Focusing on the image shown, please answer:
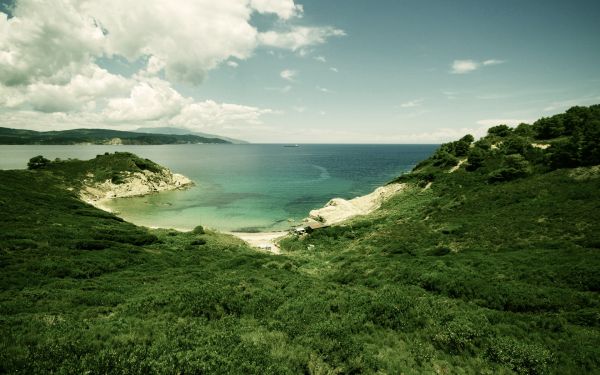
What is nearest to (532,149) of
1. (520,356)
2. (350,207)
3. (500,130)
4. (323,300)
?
(500,130)

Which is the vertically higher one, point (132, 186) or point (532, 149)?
point (532, 149)

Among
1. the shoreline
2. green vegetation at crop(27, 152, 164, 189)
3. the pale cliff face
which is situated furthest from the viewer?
green vegetation at crop(27, 152, 164, 189)

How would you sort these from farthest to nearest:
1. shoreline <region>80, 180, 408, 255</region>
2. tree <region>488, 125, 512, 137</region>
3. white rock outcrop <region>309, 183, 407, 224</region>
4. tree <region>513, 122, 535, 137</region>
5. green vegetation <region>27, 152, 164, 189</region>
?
1. green vegetation <region>27, 152, 164, 189</region>
2. tree <region>488, 125, 512, 137</region>
3. tree <region>513, 122, 535, 137</region>
4. white rock outcrop <region>309, 183, 407, 224</region>
5. shoreline <region>80, 180, 408, 255</region>

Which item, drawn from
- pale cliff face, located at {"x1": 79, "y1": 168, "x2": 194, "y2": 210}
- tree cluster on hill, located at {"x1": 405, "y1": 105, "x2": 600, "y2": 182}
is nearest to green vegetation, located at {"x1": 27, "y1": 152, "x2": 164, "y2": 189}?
pale cliff face, located at {"x1": 79, "y1": 168, "x2": 194, "y2": 210}

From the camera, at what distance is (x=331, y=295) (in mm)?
17031

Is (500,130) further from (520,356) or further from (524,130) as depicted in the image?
(520,356)

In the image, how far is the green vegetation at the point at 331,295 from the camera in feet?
31.8

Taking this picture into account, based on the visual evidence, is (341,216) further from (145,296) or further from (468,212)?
(145,296)

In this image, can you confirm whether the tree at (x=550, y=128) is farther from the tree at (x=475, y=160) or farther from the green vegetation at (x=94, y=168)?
the green vegetation at (x=94, y=168)

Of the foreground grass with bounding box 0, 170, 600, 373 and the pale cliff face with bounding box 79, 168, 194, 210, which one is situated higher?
the foreground grass with bounding box 0, 170, 600, 373

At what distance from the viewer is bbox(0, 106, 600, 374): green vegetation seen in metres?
9.70

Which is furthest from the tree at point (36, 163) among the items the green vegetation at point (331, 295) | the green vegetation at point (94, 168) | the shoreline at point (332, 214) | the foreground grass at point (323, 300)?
the foreground grass at point (323, 300)

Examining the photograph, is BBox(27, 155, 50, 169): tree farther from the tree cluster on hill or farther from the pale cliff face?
the tree cluster on hill

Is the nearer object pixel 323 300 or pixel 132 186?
pixel 323 300
